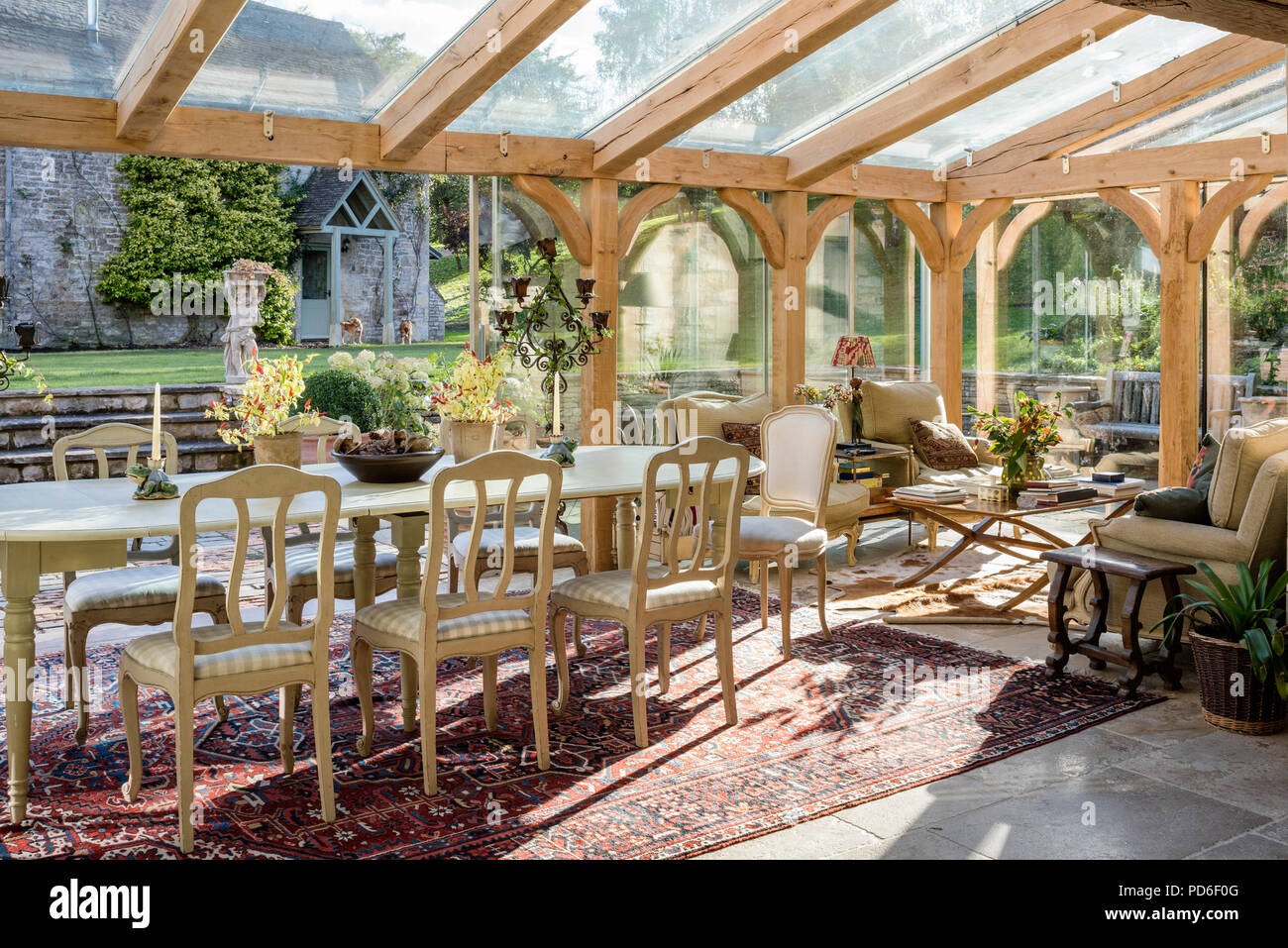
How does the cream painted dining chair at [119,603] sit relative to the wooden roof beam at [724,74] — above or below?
below

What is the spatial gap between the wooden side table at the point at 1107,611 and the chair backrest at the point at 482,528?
234 centimetres

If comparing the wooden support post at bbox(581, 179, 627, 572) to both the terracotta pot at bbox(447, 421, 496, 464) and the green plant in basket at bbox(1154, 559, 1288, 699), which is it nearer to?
the terracotta pot at bbox(447, 421, 496, 464)

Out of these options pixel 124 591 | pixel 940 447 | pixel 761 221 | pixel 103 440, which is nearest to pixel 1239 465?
pixel 940 447

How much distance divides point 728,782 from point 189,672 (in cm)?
169

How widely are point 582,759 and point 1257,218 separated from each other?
6.30 metres

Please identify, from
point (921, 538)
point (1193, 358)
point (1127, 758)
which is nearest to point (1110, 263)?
point (1193, 358)

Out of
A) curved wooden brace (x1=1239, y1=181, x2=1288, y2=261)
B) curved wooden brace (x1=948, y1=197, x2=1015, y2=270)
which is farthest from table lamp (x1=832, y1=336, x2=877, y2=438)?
curved wooden brace (x1=1239, y1=181, x2=1288, y2=261)

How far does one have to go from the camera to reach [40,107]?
5.54 metres

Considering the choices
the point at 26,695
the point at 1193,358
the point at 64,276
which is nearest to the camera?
the point at 26,695

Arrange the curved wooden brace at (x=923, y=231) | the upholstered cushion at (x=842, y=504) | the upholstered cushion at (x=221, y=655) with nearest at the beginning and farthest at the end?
the upholstered cushion at (x=221, y=655) < the upholstered cushion at (x=842, y=504) < the curved wooden brace at (x=923, y=231)

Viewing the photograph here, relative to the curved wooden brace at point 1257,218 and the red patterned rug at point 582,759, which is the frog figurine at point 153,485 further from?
the curved wooden brace at point 1257,218

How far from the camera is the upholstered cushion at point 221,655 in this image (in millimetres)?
3404

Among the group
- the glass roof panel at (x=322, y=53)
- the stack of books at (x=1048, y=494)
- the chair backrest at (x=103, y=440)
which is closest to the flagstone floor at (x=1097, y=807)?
the stack of books at (x=1048, y=494)

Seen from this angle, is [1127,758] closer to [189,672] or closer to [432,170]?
[189,672]
